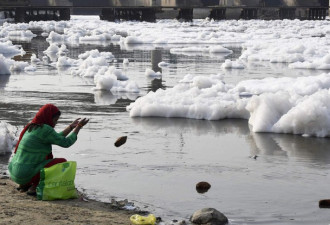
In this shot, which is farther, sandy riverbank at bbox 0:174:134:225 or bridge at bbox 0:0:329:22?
bridge at bbox 0:0:329:22

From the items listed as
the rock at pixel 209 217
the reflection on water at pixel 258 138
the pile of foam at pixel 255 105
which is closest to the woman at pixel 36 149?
the rock at pixel 209 217

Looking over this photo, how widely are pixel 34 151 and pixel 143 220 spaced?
1.55m

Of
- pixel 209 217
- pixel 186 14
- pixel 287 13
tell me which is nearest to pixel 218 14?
pixel 186 14

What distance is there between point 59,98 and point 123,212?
8120 millimetres

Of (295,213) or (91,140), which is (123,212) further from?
(91,140)

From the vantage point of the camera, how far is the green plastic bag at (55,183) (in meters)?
7.36

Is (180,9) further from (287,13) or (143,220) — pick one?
(143,220)

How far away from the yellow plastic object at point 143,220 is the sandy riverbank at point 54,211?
0.06 metres

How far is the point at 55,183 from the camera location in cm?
738

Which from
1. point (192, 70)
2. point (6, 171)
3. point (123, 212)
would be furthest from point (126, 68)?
point (123, 212)

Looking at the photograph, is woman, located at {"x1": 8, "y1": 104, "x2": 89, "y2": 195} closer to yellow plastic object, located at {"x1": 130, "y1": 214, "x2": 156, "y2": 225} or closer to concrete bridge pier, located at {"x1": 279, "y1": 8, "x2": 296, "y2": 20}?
yellow plastic object, located at {"x1": 130, "y1": 214, "x2": 156, "y2": 225}

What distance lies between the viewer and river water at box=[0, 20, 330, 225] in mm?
7375

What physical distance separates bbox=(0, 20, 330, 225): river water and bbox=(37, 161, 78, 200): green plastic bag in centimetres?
35

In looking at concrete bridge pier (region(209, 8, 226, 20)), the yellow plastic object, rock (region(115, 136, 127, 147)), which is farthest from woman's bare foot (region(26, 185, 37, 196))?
concrete bridge pier (region(209, 8, 226, 20))
